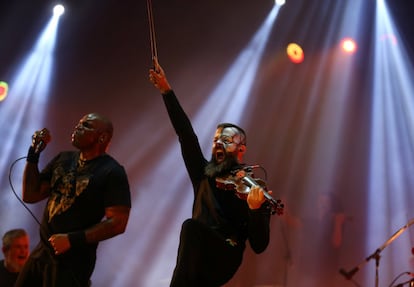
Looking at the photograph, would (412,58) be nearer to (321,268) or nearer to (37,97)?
(321,268)

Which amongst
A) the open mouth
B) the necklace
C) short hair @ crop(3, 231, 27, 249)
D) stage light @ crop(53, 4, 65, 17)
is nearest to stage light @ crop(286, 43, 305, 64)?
stage light @ crop(53, 4, 65, 17)

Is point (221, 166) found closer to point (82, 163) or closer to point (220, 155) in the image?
point (220, 155)

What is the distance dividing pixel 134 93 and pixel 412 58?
4.04 meters

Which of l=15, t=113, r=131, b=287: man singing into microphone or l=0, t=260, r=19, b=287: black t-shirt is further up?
l=15, t=113, r=131, b=287: man singing into microphone

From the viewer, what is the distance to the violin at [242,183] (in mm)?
2768

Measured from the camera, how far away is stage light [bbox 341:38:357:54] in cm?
820

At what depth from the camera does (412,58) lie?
7.96m

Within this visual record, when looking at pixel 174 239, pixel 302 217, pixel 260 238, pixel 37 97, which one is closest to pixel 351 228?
pixel 302 217

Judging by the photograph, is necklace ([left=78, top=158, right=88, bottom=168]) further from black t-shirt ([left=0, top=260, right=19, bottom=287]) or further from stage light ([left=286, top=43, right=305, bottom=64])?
stage light ([left=286, top=43, right=305, bottom=64])

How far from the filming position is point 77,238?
2.76 meters

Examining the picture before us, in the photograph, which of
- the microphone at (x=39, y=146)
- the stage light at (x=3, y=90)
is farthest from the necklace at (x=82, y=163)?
the stage light at (x=3, y=90)

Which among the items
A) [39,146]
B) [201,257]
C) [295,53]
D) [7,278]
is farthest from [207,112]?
[201,257]

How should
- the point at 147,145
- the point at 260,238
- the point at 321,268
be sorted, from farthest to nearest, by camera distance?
the point at 147,145
the point at 321,268
the point at 260,238

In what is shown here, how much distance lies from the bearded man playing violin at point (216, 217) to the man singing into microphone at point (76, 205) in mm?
394
